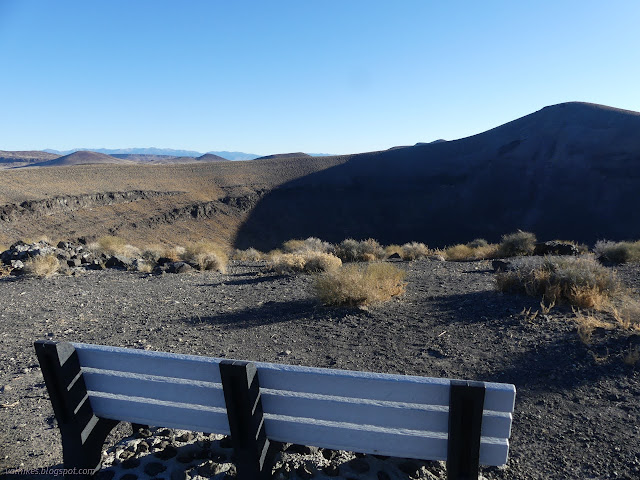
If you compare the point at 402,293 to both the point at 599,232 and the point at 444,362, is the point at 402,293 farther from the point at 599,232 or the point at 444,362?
the point at 599,232

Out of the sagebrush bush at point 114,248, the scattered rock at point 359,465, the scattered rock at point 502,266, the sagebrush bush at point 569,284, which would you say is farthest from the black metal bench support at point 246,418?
the sagebrush bush at point 114,248

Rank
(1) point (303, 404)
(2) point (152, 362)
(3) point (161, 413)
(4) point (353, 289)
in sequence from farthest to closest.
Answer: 1. (4) point (353, 289)
2. (3) point (161, 413)
3. (2) point (152, 362)
4. (1) point (303, 404)

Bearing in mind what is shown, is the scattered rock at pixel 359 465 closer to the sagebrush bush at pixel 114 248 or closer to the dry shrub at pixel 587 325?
the dry shrub at pixel 587 325

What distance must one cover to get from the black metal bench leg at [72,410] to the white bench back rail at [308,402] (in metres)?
0.07

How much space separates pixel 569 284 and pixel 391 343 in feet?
10.6

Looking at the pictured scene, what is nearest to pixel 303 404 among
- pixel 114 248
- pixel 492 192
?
pixel 114 248

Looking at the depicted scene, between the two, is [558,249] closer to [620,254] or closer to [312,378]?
[620,254]

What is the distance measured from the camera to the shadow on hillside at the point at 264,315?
701 centimetres

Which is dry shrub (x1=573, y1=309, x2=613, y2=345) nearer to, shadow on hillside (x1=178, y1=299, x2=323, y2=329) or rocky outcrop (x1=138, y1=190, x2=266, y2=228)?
shadow on hillside (x1=178, y1=299, x2=323, y2=329)

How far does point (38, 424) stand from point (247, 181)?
52228mm

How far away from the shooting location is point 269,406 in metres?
2.44

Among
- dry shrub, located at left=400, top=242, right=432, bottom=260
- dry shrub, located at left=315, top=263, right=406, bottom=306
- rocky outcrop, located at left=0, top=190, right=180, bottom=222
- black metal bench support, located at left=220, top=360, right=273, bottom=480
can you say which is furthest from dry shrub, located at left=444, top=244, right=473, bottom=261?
rocky outcrop, located at left=0, top=190, right=180, bottom=222

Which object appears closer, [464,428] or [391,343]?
[464,428]

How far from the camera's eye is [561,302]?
6.81m
